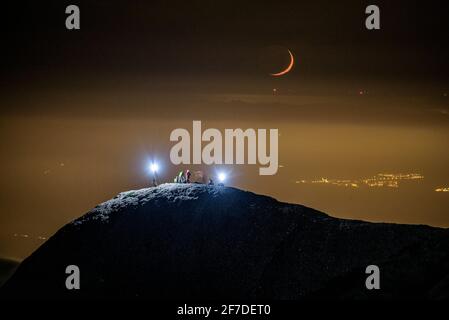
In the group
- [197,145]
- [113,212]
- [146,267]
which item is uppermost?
[197,145]

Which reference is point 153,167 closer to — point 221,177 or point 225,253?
point 221,177

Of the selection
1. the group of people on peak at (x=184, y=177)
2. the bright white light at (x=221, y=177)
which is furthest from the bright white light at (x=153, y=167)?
the bright white light at (x=221, y=177)

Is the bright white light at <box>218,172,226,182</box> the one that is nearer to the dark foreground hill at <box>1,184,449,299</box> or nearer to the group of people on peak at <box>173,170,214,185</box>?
the group of people on peak at <box>173,170,214,185</box>

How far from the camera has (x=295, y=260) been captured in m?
20.1

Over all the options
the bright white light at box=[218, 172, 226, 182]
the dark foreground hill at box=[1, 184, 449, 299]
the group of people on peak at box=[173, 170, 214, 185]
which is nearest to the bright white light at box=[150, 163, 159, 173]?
the group of people on peak at box=[173, 170, 214, 185]

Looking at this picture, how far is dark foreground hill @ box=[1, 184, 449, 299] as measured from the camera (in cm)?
1917

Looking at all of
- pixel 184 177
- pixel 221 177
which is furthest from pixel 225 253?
pixel 221 177

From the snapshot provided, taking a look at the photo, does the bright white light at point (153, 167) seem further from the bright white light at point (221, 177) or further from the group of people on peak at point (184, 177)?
the bright white light at point (221, 177)

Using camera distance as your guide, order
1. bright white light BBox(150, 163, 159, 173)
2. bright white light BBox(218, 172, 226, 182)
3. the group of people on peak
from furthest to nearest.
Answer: bright white light BBox(150, 163, 159, 173) < bright white light BBox(218, 172, 226, 182) < the group of people on peak

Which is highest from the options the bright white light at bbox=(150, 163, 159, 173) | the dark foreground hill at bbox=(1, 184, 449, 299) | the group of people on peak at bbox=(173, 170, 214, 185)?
the bright white light at bbox=(150, 163, 159, 173)

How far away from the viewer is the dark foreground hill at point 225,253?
19172 mm
